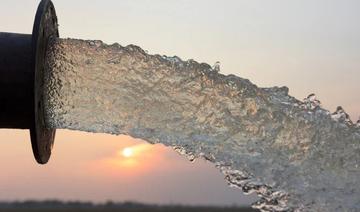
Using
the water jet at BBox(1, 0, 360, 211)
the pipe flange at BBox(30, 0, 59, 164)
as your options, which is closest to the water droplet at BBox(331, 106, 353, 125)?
the water jet at BBox(1, 0, 360, 211)

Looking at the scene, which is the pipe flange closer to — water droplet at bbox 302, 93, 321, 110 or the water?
the water

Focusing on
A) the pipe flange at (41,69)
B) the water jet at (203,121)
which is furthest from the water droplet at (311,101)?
the pipe flange at (41,69)

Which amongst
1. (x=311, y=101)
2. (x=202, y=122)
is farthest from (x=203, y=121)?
(x=311, y=101)

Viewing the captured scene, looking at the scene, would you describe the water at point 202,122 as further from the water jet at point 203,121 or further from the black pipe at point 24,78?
the black pipe at point 24,78

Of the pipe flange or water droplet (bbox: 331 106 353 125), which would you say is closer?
the pipe flange

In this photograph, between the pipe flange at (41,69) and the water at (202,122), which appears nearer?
the pipe flange at (41,69)

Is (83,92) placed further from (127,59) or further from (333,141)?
(333,141)

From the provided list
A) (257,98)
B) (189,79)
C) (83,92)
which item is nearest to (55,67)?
(83,92)
